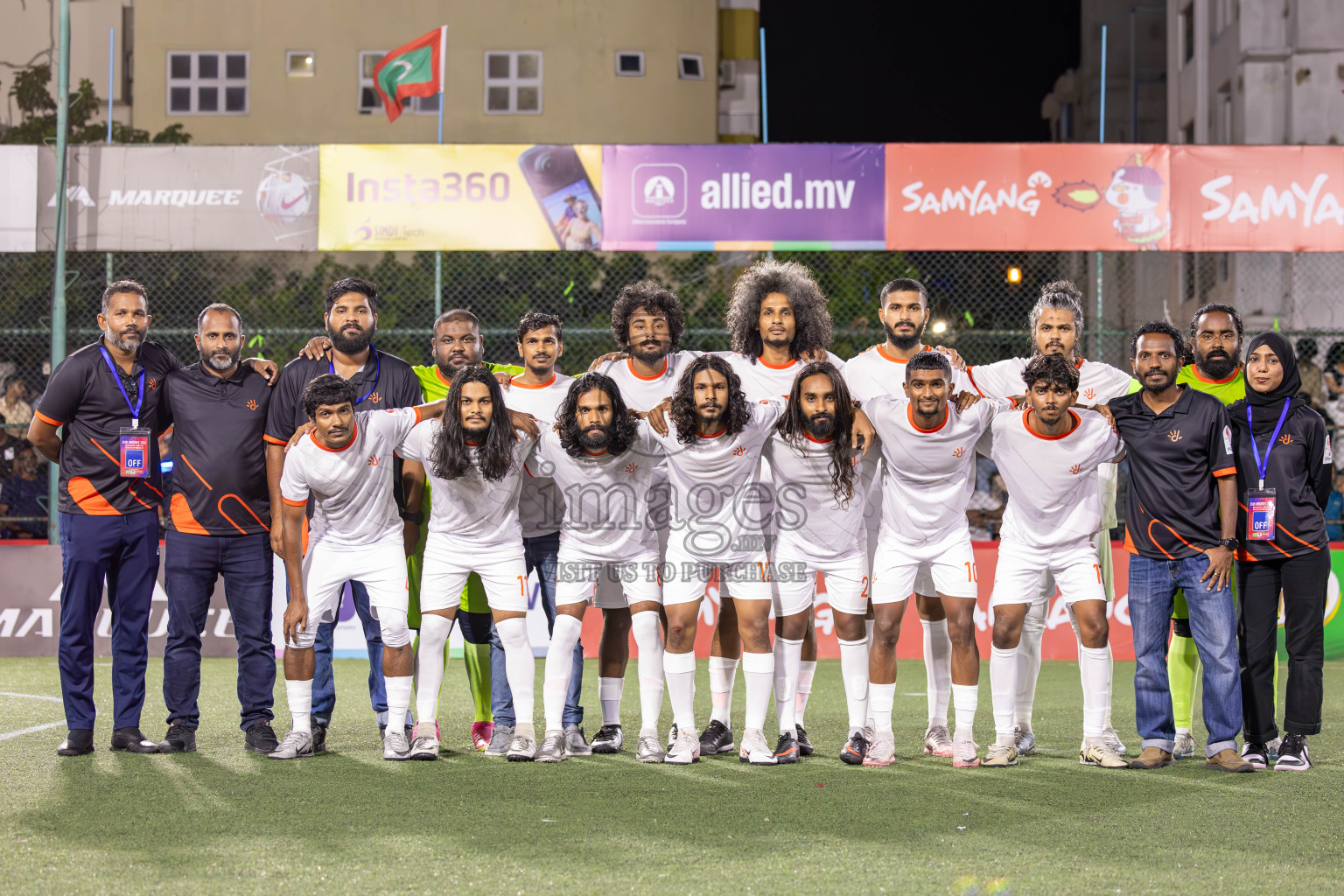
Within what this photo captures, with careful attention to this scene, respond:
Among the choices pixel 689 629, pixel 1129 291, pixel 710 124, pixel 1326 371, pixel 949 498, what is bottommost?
pixel 689 629

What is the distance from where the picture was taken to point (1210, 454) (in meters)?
6.28

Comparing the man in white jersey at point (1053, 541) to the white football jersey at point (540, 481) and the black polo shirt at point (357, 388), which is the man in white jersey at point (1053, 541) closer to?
the white football jersey at point (540, 481)

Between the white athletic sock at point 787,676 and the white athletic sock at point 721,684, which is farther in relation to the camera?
the white athletic sock at point 721,684

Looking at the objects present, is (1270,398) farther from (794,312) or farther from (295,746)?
(295,746)

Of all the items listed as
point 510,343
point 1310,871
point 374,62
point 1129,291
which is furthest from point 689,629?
point 374,62

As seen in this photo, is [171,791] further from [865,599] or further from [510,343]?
[510,343]

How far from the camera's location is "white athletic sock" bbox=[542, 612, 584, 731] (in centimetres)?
644

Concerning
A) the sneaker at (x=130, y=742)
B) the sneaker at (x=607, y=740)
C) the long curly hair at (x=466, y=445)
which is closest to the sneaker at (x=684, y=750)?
the sneaker at (x=607, y=740)

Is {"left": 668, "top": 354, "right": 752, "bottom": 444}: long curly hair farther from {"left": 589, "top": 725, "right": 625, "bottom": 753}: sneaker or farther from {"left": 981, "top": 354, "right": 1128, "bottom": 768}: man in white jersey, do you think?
{"left": 589, "top": 725, "right": 625, "bottom": 753}: sneaker

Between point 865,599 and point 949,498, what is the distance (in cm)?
61

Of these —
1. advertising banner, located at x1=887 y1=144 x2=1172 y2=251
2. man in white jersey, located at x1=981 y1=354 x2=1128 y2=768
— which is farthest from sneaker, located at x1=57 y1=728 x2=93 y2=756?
advertising banner, located at x1=887 y1=144 x2=1172 y2=251

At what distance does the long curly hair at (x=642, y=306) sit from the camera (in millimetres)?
6938

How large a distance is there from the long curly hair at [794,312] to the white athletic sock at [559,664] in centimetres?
164

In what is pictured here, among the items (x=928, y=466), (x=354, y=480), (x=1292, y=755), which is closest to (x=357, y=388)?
(x=354, y=480)
